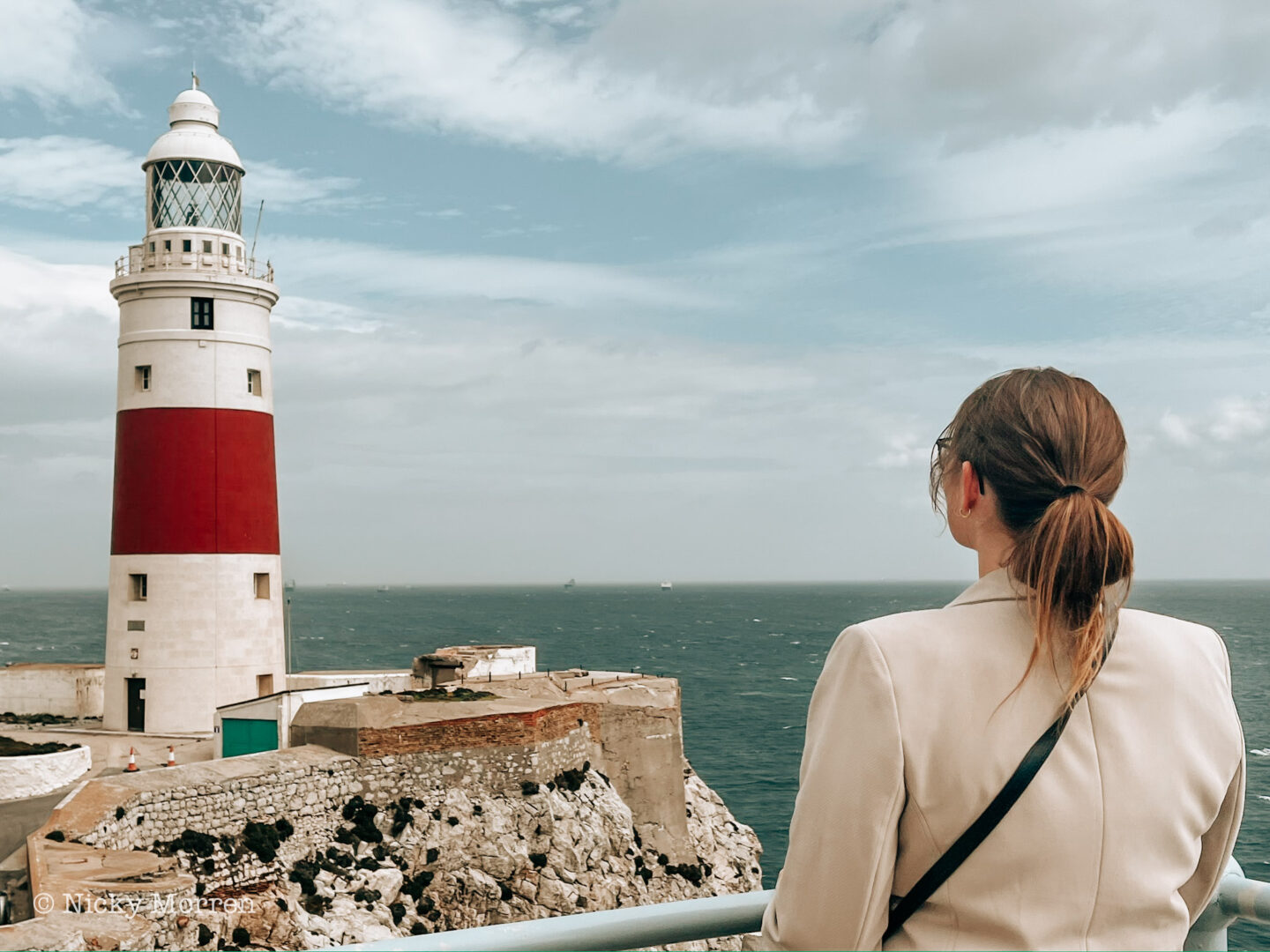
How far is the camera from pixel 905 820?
183 centimetres

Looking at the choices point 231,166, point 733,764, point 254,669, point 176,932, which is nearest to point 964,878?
point 176,932

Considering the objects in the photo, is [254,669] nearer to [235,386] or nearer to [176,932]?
[235,386]

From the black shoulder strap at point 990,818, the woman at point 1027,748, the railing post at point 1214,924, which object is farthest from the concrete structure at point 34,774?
the black shoulder strap at point 990,818

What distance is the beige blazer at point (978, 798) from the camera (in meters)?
1.79

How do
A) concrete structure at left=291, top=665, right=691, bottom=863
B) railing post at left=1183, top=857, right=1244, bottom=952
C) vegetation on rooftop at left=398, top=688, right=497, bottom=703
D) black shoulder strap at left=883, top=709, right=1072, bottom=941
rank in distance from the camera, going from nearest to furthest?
black shoulder strap at left=883, top=709, right=1072, bottom=941 < railing post at left=1183, top=857, right=1244, bottom=952 < concrete structure at left=291, top=665, right=691, bottom=863 < vegetation on rooftop at left=398, top=688, right=497, bottom=703

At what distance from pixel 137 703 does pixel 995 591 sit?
21164mm

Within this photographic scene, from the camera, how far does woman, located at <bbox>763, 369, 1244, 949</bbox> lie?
1.79 metres

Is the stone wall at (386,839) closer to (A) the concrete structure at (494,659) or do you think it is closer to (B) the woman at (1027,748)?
(A) the concrete structure at (494,659)

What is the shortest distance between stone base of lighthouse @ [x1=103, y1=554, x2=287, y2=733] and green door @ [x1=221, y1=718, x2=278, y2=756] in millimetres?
1496

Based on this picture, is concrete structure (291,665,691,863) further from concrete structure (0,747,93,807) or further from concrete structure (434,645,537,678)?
concrete structure (0,747,93,807)

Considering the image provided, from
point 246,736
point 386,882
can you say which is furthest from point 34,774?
point 386,882

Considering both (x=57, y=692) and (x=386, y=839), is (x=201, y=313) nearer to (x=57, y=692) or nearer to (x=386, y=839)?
(x=57, y=692)

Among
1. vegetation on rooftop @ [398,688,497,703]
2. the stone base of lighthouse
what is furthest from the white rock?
the stone base of lighthouse

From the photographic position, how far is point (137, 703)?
806 inches
